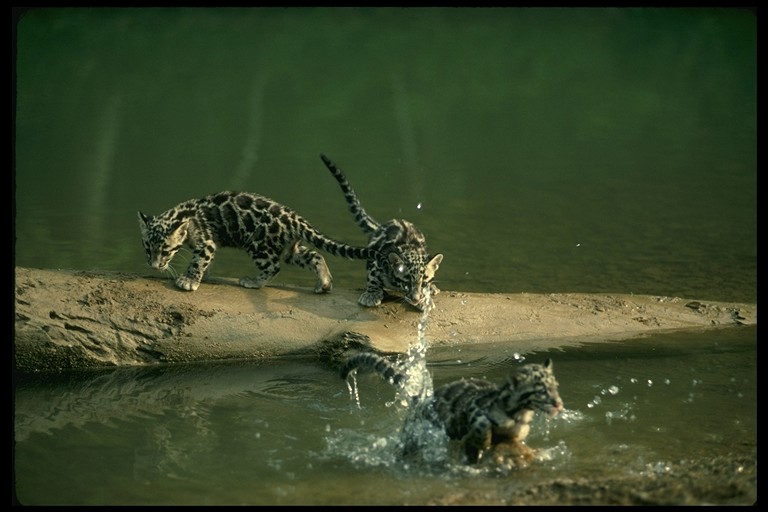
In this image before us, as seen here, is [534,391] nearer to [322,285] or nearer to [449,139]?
[322,285]

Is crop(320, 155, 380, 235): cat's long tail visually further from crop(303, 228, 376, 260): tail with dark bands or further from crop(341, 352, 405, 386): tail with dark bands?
crop(341, 352, 405, 386): tail with dark bands

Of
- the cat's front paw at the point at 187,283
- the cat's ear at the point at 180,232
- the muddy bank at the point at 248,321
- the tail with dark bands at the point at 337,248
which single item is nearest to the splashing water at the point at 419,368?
the muddy bank at the point at 248,321

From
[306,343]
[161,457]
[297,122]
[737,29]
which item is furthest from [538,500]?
[737,29]

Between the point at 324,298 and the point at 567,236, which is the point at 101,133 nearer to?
the point at 567,236

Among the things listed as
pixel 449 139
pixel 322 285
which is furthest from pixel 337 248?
pixel 449 139

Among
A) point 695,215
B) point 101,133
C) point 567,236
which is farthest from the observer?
point 101,133

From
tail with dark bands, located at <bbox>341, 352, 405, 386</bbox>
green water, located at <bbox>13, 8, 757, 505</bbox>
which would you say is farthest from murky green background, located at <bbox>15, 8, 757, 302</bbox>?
tail with dark bands, located at <bbox>341, 352, 405, 386</bbox>

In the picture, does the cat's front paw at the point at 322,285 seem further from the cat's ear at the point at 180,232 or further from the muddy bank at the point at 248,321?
the cat's ear at the point at 180,232
